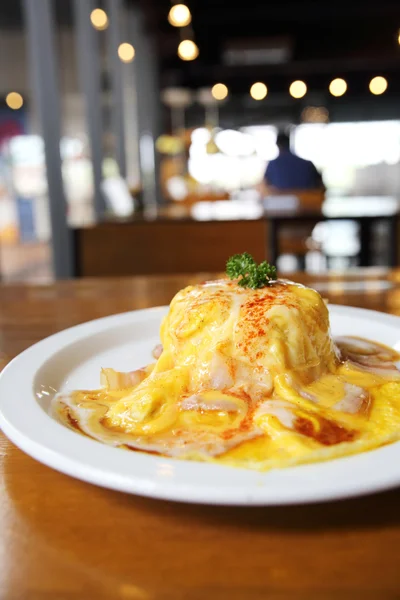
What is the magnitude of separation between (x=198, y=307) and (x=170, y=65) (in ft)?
40.0

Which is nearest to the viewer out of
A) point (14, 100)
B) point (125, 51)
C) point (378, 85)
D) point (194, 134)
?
point (125, 51)

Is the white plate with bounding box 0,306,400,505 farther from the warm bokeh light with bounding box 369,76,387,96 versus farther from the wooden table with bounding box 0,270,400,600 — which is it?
the warm bokeh light with bounding box 369,76,387,96

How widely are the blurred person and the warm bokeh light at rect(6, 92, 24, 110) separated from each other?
553cm

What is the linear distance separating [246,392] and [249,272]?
0.24 metres

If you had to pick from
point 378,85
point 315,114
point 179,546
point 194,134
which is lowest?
point 179,546

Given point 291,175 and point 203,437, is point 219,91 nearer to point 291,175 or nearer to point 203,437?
point 291,175

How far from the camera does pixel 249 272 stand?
982 mm

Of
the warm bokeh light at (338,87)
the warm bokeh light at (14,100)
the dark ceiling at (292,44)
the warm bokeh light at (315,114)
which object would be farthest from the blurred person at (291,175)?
the warm bokeh light at (14,100)

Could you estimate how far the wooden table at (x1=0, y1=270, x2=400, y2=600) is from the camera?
481 mm

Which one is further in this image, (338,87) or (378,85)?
(378,85)

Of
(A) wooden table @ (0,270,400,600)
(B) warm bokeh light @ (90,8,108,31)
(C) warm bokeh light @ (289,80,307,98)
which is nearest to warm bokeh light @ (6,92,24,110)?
(B) warm bokeh light @ (90,8,108,31)

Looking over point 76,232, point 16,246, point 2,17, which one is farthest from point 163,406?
point 2,17

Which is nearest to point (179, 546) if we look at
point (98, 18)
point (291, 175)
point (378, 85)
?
point (98, 18)

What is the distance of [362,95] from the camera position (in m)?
12.3
